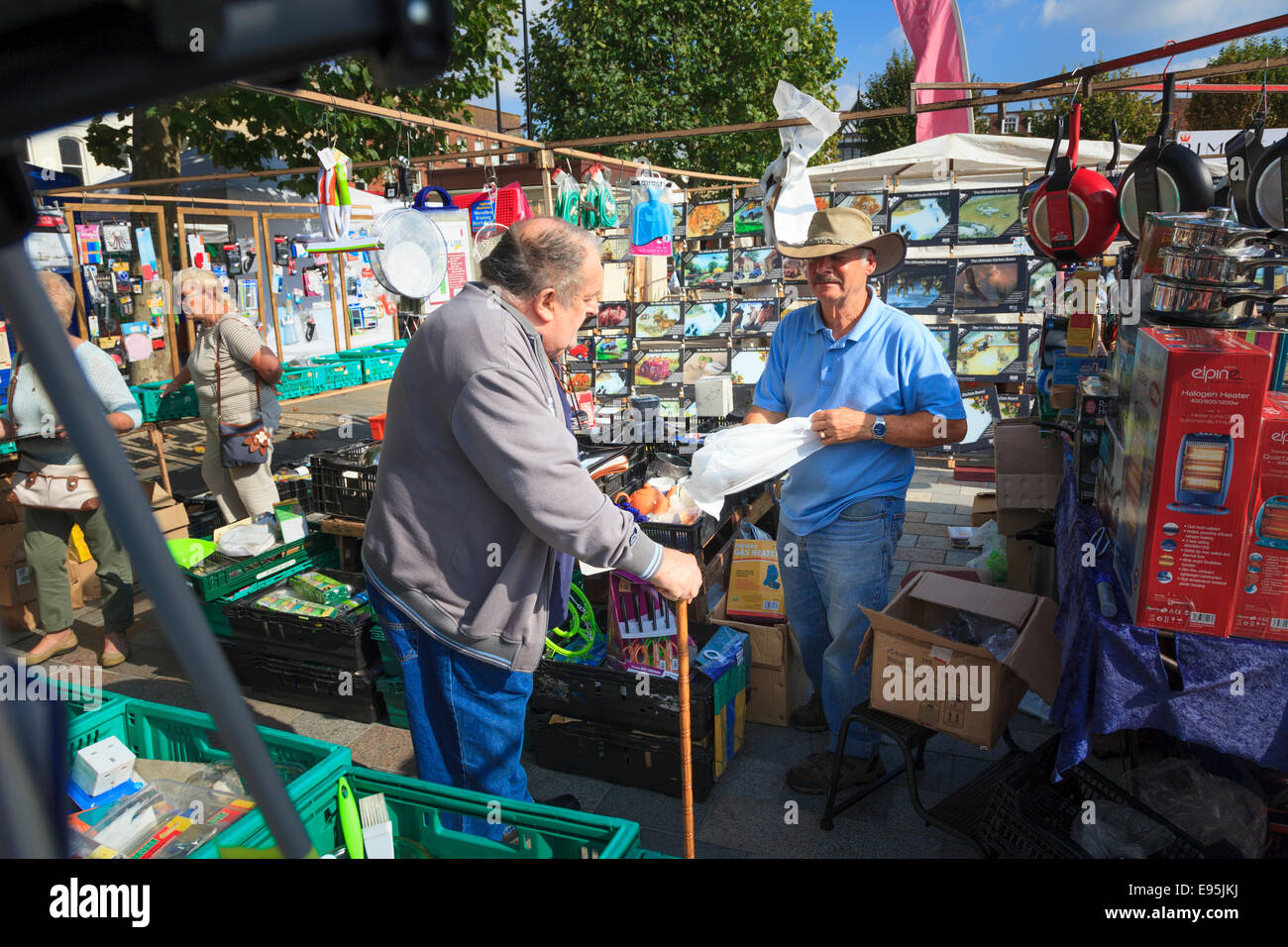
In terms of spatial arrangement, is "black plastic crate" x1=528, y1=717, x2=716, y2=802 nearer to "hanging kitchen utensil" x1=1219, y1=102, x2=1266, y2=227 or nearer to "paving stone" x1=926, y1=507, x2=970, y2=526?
"hanging kitchen utensil" x1=1219, y1=102, x2=1266, y2=227

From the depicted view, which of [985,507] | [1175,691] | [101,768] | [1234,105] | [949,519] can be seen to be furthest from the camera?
[1234,105]

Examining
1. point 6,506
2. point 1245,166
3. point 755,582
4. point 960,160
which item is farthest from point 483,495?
point 960,160

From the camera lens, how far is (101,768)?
7.13 feet

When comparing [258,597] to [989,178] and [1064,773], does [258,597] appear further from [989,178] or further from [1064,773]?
[989,178]

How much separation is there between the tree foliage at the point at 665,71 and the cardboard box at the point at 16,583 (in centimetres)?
1885

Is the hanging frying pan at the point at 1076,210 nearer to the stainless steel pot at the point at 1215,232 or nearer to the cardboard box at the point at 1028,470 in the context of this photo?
the cardboard box at the point at 1028,470

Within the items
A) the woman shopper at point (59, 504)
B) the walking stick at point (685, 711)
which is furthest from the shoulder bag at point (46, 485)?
the walking stick at point (685, 711)

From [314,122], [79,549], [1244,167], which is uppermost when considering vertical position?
[314,122]

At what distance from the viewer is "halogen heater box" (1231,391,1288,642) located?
2.14m

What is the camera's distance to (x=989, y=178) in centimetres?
1229

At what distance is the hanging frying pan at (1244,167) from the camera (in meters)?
3.78

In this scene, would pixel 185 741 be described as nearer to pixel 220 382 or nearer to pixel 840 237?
pixel 840 237

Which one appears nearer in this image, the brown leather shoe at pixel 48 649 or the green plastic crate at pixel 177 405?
the brown leather shoe at pixel 48 649

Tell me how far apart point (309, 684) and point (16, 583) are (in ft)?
8.12
